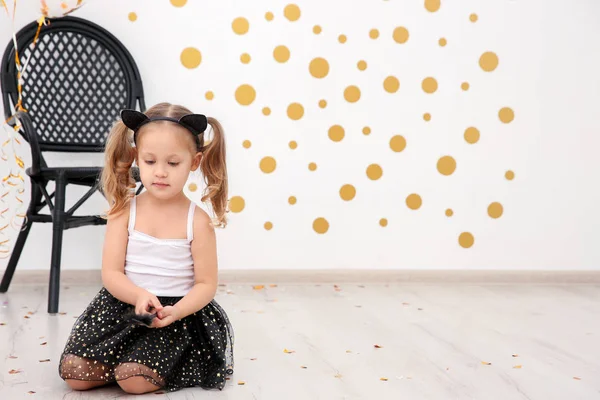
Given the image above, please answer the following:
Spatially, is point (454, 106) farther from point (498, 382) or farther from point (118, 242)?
point (118, 242)

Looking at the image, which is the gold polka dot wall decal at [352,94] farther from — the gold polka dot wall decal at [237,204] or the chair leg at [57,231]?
the chair leg at [57,231]

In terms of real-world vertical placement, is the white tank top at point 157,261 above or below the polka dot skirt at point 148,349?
above

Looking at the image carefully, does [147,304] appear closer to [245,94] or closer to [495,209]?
[245,94]

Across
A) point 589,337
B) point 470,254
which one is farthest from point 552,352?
point 470,254

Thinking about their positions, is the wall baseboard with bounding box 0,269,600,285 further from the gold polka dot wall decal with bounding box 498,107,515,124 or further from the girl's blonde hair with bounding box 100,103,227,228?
the girl's blonde hair with bounding box 100,103,227,228

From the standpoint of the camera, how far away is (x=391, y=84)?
277cm

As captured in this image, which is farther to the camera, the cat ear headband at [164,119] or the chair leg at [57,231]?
the chair leg at [57,231]

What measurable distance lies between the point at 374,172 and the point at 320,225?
284mm

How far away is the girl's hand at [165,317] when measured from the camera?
1438mm

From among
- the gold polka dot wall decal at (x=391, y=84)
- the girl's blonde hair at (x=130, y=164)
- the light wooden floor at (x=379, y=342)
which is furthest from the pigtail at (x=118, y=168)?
the gold polka dot wall decal at (x=391, y=84)

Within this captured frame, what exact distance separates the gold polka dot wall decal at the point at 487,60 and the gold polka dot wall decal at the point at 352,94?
0.49 metres

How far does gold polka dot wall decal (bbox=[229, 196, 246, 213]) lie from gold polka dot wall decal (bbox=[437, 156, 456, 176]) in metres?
0.75

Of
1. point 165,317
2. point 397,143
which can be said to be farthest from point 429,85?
point 165,317

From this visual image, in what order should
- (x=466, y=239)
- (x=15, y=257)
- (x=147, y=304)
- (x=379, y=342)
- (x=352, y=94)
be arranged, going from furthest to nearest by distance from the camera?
1. (x=466, y=239)
2. (x=352, y=94)
3. (x=15, y=257)
4. (x=379, y=342)
5. (x=147, y=304)
